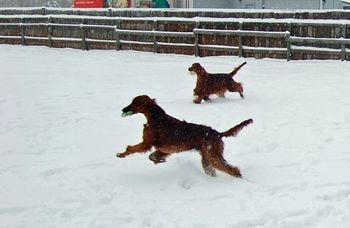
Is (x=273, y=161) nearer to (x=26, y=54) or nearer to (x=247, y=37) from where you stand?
(x=247, y=37)

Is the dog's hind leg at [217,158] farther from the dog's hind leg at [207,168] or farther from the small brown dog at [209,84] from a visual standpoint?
the small brown dog at [209,84]

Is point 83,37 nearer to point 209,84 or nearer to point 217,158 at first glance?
point 209,84

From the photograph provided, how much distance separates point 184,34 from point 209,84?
954 cm

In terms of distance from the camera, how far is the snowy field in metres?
4.87

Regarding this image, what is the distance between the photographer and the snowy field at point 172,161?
4871 mm

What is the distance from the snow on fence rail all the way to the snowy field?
392cm

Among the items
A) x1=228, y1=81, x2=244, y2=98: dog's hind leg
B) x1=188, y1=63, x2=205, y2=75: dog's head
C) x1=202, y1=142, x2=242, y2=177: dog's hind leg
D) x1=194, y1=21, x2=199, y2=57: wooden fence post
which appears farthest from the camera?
x1=194, y1=21, x2=199, y2=57: wooden fence post

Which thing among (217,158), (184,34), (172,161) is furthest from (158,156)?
(184,34)

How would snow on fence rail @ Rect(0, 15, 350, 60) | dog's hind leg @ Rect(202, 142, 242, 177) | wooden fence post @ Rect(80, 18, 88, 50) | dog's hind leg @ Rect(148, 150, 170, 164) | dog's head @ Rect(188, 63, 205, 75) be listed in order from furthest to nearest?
wooden fence post @ Rect(80, 18, 88, 50)
snow on fence rail @ Rect(0, 15, 350, 60)
dog's head @ Rect(188, 63, 205, 75)
dog's hind leg @ Rect(148, 150, 170, 164)
dog's hind leg @ Rect(202, 142, 242, 177)

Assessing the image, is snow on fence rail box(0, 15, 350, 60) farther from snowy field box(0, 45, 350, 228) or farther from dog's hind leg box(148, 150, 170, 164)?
dog's hind leg box(148, 150, 170, 164)

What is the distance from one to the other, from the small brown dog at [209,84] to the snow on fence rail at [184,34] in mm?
6743

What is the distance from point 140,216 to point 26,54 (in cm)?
1881

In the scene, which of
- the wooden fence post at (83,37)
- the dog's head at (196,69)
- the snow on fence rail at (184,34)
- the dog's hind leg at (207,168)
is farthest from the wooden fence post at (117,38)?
the dog's hind leg at (207,168)

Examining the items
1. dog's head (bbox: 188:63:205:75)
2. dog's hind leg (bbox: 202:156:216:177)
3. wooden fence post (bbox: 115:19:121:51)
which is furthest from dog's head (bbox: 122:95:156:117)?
wooden fence post (bbox: 115:19:121:51)
